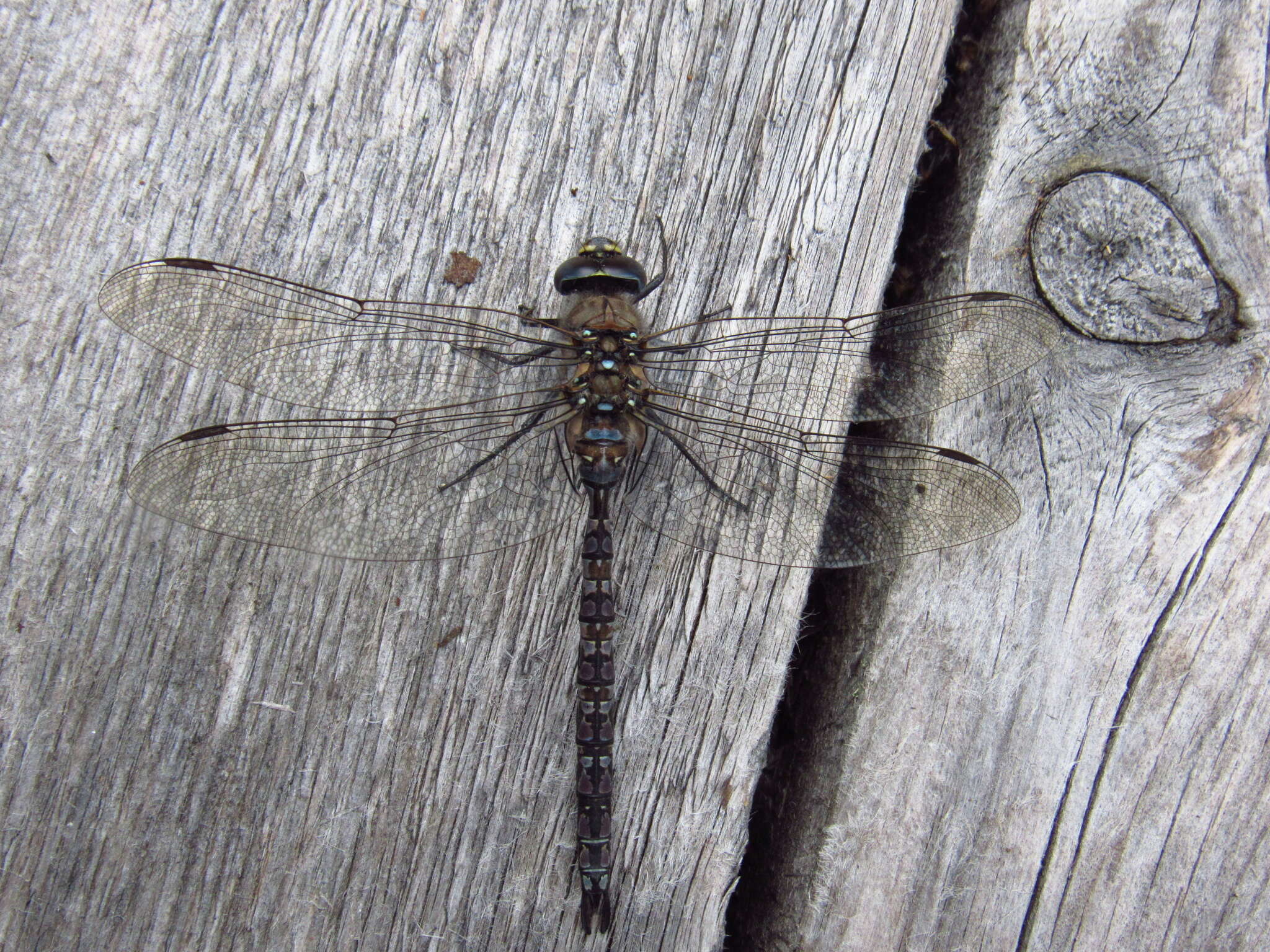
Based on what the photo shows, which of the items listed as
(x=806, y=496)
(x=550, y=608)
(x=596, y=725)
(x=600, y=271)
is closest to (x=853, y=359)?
(x=806, y=496)

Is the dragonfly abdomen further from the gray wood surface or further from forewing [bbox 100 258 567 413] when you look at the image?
forewing [bbox 100 258 567 413]

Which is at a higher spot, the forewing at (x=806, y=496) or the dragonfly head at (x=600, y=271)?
the dragonfly head at (x=600, y=271)

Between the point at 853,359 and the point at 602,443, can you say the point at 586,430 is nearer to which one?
the point at 602,443

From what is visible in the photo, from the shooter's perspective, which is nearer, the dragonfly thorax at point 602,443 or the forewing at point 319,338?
the forewing at point 319,338

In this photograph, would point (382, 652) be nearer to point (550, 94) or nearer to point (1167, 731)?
point (550, 94)

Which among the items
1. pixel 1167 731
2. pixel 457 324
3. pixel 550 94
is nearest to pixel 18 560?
pixel 457 324

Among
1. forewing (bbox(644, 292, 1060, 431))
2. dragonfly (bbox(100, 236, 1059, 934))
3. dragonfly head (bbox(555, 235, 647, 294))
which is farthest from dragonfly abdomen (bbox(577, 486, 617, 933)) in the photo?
dragonfly head (bbox(555, 235, 647, 294))

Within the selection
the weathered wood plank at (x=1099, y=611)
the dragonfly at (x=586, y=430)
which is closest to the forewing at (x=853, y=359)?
the dragonfly at (x=586, y=430)

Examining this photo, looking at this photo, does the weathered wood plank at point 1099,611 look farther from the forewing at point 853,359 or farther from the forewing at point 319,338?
the forewing at point 319,338
